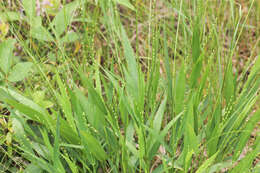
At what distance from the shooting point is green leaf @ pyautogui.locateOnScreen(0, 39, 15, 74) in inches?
36.9

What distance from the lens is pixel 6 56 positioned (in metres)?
0.95

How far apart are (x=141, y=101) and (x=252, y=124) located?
0.91 ft

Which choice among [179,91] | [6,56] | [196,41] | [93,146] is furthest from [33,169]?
[196,41]

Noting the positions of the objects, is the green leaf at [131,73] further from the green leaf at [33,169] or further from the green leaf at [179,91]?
the green leaf at [33,169]

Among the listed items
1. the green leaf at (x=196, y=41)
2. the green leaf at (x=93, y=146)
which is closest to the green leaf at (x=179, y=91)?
the green leaf at (x=196, y=41)

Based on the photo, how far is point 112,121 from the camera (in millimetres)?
842

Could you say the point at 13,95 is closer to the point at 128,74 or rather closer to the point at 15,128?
the point at 15,128

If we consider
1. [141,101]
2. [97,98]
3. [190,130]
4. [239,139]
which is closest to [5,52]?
[97,98]

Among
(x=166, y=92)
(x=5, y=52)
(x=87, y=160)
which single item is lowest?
(x=87, y=160)

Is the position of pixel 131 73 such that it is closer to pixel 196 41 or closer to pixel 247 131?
pixel 196 41

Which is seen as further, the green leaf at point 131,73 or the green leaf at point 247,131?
the green leaf at point 131,73

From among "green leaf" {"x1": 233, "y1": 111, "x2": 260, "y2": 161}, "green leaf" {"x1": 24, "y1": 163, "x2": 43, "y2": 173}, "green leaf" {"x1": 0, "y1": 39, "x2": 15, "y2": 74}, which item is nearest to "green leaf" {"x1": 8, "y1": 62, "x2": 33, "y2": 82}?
"green leaf" {"x1": 0, "y1": 39, "x2": 15, "y2": 74}

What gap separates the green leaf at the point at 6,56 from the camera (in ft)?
3.08

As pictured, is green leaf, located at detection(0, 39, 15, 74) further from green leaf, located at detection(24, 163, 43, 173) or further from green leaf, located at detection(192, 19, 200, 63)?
green leaf, located at detection(192, 19, 200, 63)
